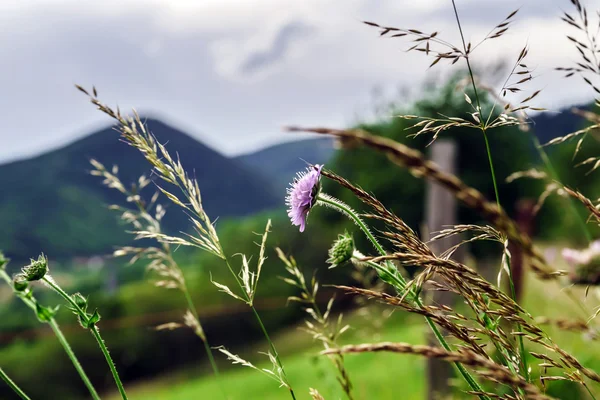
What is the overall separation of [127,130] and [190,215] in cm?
18

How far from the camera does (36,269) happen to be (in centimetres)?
89

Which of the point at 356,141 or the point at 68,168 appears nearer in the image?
the point at 356,141

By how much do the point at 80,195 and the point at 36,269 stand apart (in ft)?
201

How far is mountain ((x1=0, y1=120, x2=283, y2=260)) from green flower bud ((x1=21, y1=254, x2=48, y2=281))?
131 ft

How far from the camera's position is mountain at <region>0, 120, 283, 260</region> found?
5059 centimetres

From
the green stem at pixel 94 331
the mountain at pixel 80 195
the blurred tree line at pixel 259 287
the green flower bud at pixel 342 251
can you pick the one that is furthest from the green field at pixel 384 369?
the mountain at pixel 80 195

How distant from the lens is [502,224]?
41 cm

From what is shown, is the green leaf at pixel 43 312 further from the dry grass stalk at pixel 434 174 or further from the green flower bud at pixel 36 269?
the dry grass stalk at pixel 434 174

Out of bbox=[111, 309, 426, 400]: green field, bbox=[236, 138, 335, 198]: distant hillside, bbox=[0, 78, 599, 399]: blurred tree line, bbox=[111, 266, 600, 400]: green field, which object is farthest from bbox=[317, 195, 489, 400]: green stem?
bbox=[236, 138, 335, 198]: distant hillside

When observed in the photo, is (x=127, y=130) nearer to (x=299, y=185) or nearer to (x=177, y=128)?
(x=299, y=185)

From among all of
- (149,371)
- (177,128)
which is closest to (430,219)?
(149,371)

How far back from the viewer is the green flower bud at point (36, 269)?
2.85 ft

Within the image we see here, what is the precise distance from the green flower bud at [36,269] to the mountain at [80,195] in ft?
131

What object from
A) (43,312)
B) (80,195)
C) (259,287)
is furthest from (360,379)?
(80,195)
